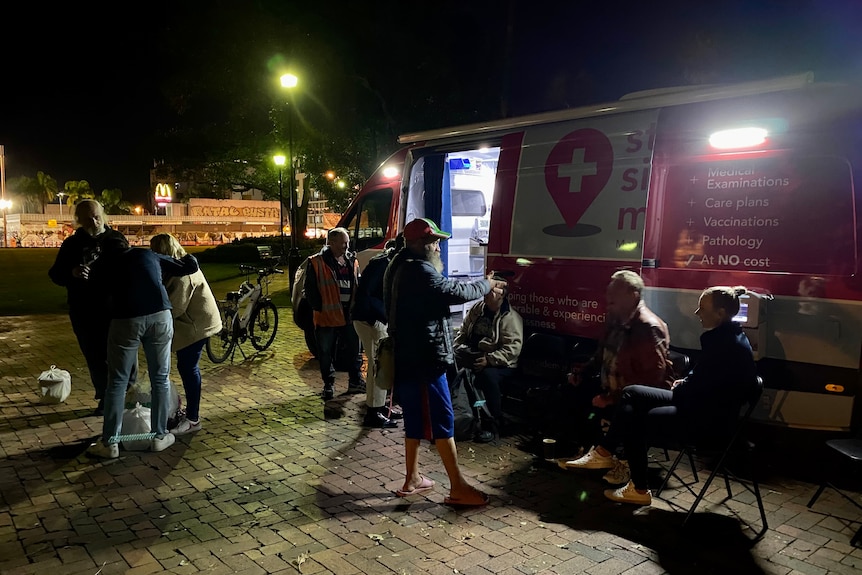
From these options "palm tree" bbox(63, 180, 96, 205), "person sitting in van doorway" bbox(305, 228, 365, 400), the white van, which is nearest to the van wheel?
"person sitting in van doorway" bbox(305, 228, 365, 400)

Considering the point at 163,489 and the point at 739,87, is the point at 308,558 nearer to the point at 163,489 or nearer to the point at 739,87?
the point at 163,489

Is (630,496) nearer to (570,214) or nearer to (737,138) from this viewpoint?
(570,214)

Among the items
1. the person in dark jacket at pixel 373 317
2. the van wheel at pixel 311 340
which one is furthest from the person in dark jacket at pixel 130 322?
the van wheel at pixel 311 340

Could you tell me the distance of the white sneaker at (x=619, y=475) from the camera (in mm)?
4680

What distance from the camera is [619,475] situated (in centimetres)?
470

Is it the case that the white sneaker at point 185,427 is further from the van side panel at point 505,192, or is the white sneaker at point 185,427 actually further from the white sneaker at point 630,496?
the white sneaker at point 630,496

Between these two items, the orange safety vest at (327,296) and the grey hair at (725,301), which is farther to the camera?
the orange safety vest at (327,296)

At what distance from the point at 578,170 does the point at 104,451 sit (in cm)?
460

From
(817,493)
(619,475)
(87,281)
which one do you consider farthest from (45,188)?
(817,493)

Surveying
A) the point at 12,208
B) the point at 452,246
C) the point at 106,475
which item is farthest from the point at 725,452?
the point at 12,208

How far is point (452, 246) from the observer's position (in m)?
9.20

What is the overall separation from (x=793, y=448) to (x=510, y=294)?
2.68 metres

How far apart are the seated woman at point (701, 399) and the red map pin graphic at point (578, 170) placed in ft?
5.31

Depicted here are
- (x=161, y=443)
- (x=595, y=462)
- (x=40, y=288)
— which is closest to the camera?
(x=595, y=462)
